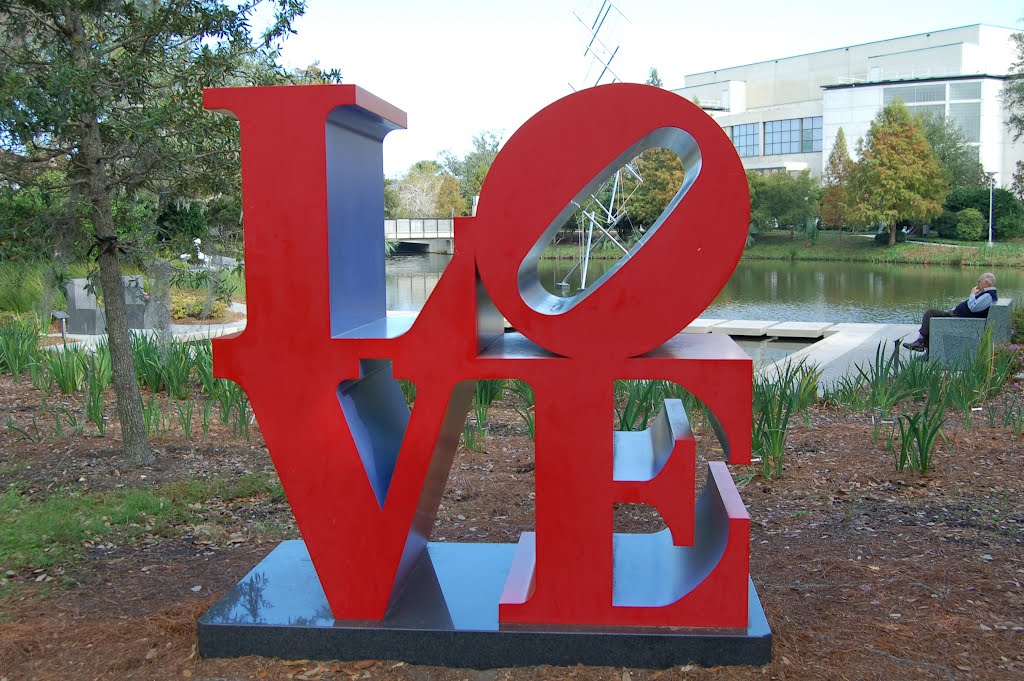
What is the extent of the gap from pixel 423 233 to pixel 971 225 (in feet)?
83.2

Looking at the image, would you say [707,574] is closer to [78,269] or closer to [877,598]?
[877,598]

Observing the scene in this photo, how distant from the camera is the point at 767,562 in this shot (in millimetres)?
4141

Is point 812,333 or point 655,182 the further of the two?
point 655,182

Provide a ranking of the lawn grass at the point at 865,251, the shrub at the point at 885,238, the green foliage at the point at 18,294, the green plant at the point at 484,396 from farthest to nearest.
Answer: the shrub at the point at 885,238
the lawn grass at the point at 865,251
the green foliage at the point at 18,294
the green plant at the point at 484,396

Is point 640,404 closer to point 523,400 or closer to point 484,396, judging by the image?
point 484,396

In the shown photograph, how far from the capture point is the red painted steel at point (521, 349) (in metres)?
3.07

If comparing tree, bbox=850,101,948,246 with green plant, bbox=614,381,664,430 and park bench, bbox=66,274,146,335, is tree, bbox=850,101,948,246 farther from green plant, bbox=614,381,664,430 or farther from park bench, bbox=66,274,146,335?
green plant, bbox=614,381,664,430

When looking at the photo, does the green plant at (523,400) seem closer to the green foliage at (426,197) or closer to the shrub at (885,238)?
the shrub at (885,238)

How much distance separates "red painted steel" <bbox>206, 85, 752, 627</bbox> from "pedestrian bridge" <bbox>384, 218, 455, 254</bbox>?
141 ft

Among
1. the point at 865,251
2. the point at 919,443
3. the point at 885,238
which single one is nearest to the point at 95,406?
the point at 919,443

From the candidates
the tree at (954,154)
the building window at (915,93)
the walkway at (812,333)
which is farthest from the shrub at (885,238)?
the walkway at (812,333)

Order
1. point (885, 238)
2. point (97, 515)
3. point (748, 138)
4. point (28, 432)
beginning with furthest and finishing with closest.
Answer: point (748, 138)
point (885, 238)
point (28, 432)
point (97, 515)

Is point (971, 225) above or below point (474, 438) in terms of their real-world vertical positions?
above

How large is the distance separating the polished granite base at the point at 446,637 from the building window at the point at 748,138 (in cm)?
6183
